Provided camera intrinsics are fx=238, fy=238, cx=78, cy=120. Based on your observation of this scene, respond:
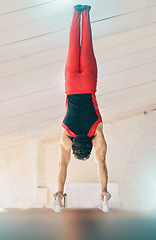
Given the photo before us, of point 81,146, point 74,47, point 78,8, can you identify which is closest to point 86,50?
point 74,47

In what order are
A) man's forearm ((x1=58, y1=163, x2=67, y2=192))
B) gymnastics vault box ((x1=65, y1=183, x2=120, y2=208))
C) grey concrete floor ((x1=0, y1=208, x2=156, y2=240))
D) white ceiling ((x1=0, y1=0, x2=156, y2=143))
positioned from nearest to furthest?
grey concrete floor ((x1=0, y1=208, x2=156, y2=240)), man's forearm ((x1=58, y1=163, x2=67, y2=192)), white ceiling ((x1=0, y1=0, x2=156, y2=143)), gymnastics vault box ((x1=65, y1=183, x2=120, y2=208))

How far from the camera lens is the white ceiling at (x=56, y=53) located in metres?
2.14

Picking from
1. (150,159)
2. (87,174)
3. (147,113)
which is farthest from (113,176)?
(147,113)

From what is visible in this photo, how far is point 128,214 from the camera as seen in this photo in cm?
45

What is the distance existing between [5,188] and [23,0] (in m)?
4.67

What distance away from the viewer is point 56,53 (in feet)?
8.63

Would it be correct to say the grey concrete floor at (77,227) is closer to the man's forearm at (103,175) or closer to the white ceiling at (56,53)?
the man's forearm at (103,175)

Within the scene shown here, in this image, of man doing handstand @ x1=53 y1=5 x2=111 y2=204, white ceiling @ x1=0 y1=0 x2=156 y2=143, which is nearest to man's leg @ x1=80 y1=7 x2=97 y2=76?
man doing handstand @ x1=53 y1=5 x2=111 y2=204

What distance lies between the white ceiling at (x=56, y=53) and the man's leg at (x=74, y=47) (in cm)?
20

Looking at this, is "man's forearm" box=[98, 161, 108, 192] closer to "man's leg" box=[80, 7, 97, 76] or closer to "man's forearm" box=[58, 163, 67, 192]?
"man's forearm" box=[58, 163, 67, 192]

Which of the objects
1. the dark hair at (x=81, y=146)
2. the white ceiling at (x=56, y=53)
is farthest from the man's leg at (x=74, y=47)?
the dark hair at (x=81, y=146)

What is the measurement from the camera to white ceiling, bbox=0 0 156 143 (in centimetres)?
214

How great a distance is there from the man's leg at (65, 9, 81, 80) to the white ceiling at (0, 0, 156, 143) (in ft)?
0.64

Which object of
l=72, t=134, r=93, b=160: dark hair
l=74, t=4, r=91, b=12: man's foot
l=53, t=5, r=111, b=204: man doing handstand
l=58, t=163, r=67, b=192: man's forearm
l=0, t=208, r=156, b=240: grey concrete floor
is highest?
l=74, t=4, r=91, b=12: man's foot
